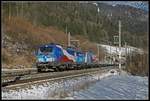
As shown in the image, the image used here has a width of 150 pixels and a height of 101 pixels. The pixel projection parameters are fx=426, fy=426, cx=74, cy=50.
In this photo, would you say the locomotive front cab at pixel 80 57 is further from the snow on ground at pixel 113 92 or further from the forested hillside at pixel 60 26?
the snow on ground at pixel 113 92

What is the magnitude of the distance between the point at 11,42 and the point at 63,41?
23452 millimetres

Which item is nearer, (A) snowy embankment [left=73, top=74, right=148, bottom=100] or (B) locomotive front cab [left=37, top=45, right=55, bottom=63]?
(A) snowy embankment [left=73, top=74, right=148, bottom=100]

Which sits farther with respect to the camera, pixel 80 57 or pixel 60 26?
pixel 60 26

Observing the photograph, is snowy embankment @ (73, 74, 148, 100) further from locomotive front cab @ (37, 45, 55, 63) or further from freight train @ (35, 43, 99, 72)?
locomotive front cab @ (37, 45, 55, 63)

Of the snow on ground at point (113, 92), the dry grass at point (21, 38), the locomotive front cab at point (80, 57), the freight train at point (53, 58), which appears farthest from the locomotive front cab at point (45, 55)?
the snow on ground at point (113, 92)

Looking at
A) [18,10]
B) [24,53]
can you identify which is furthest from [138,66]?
[18,10]

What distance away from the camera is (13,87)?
18.0 m

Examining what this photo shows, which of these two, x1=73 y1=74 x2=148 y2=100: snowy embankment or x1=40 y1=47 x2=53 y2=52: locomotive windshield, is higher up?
x1=40 y1=47 x2=53 y2=52: locomotive windshield

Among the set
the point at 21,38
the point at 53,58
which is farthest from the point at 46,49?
the point at 21,38

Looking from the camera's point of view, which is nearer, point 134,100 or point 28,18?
point 134,100

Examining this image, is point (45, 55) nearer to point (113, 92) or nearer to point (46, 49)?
point (46, 49)

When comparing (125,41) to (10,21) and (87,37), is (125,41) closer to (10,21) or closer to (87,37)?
(10,21)

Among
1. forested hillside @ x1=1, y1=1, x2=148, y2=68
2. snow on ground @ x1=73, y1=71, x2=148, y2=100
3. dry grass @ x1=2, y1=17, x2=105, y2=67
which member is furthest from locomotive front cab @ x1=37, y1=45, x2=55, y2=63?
snow on ground @ x1=73, y1=71, x2=148, y2=100

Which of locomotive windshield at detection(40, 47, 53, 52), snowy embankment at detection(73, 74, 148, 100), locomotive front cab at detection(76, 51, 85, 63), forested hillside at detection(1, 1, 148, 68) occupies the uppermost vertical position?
forested hillside at detection(1, 1, 148, 68)
